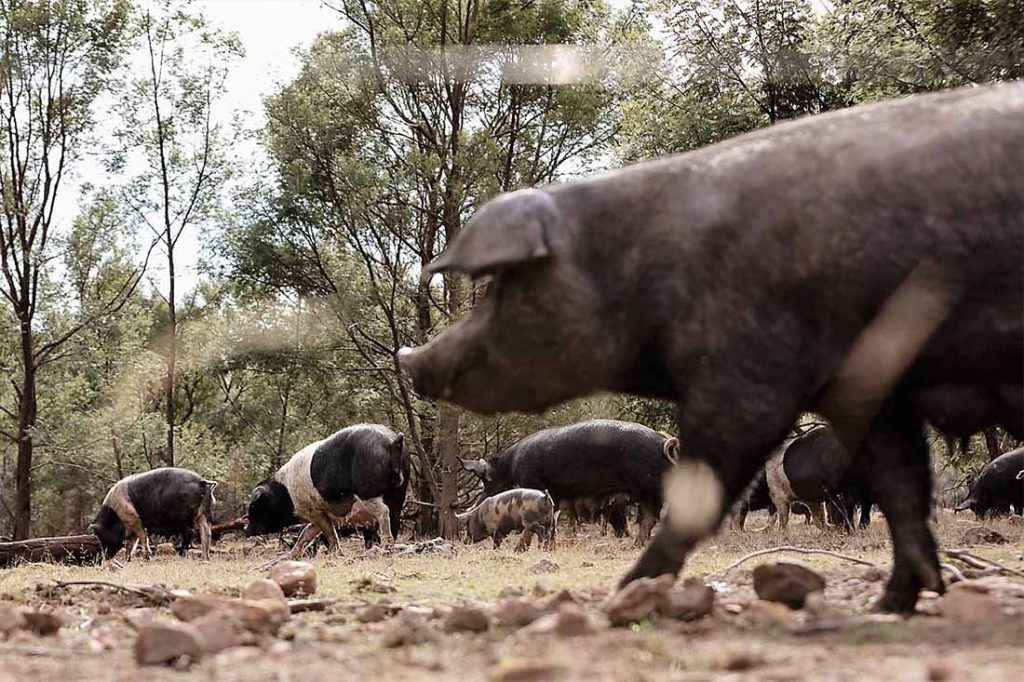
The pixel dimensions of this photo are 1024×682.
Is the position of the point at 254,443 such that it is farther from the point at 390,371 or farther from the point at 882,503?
the point at 882,503

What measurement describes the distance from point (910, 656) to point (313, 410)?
25.2 metres

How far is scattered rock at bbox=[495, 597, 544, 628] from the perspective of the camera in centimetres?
398

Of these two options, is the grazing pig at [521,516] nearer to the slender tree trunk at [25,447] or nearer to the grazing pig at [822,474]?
the grazing pig at [822,474]

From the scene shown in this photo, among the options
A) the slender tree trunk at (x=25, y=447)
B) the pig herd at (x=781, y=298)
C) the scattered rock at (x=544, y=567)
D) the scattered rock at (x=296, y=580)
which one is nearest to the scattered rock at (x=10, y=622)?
the scattered rock at (x=296, y=580)

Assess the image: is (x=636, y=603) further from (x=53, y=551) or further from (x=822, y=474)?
(x=53, y=551)

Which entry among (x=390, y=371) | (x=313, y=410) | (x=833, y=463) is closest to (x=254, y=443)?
(x=313, y=410)

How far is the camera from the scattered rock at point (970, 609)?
12.0 feet

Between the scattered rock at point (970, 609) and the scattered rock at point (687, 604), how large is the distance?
0.78m

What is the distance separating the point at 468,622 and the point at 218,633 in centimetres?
83

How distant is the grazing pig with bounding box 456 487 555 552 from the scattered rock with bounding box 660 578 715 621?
9.22 meters

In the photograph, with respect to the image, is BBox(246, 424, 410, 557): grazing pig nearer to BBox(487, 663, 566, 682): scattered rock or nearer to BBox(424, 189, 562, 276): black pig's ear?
BBox(424, 189, 562, 276): black pig's ear

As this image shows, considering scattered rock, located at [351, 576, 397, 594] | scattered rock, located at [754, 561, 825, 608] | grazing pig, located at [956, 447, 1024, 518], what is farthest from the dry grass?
grazing pig, located at [956, 447, 1024, 518]

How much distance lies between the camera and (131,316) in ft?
90.9

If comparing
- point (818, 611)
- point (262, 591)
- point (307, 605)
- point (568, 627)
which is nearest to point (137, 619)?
point (262, 591)
